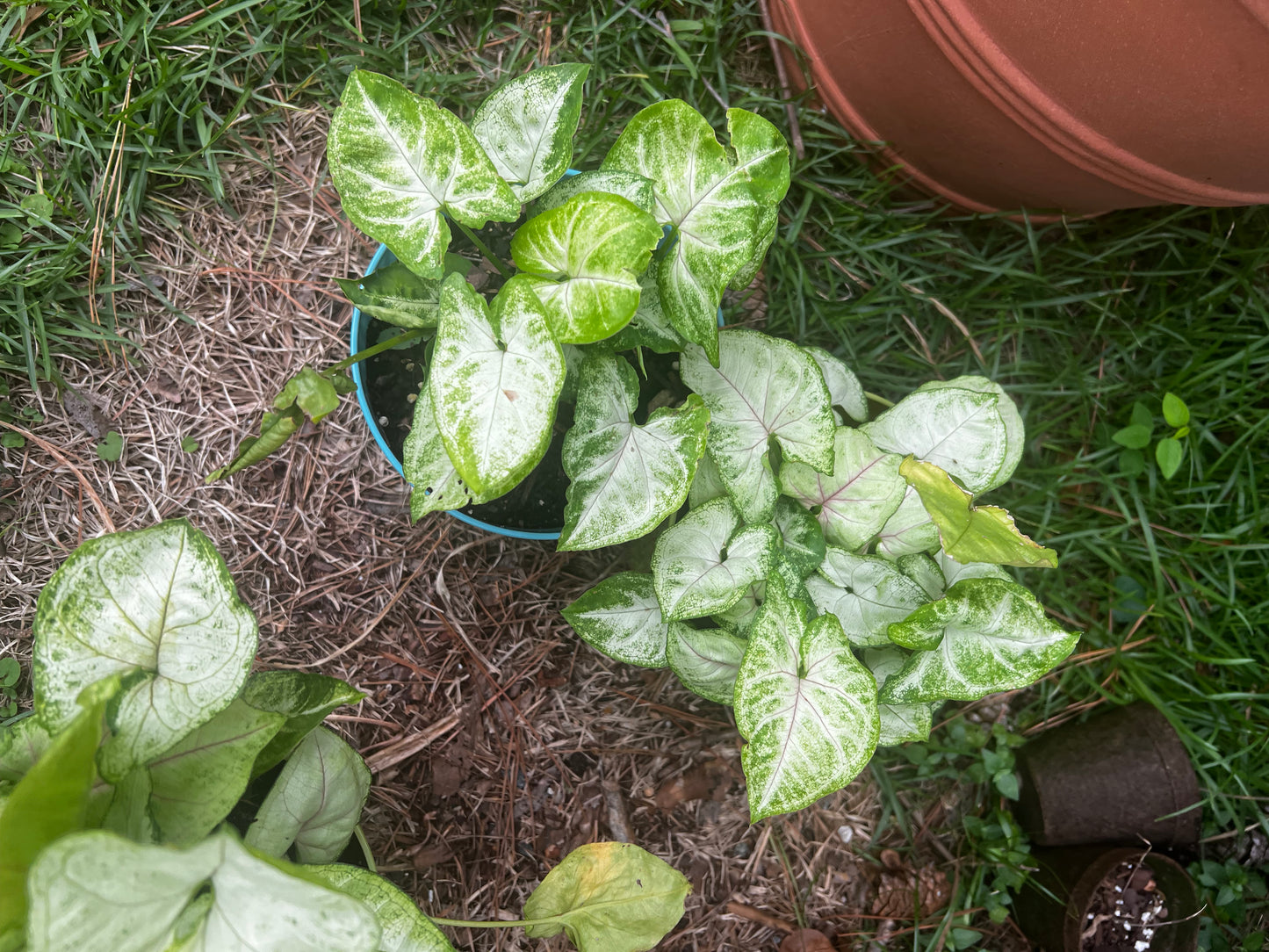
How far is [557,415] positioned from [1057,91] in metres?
0.68

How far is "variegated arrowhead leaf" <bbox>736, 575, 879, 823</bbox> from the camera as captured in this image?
75 cm

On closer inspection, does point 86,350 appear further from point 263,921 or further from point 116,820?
point 263,921

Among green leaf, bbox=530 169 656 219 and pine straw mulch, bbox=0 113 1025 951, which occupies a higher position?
green leaf, bbox=530 169 656 219

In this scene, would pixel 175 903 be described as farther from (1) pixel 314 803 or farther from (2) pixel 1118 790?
(2) pixel 1118 790

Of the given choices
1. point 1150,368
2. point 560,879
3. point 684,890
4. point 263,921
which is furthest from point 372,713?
point 1150,368

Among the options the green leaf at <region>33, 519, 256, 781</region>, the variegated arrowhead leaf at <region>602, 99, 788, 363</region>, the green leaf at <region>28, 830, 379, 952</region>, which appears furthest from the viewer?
the variegated arrowhead leaf at <region>602, 99, 788, 363</region>

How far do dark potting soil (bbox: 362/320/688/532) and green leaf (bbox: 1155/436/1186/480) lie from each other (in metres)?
0.83

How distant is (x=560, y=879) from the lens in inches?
32.5

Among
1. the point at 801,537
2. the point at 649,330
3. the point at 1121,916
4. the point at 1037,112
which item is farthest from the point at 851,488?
the point at 1121,916

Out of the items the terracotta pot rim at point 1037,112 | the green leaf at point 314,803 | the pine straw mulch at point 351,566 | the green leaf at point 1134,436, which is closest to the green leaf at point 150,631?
the green leaf at point 314,803

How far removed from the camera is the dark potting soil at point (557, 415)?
3.32ft

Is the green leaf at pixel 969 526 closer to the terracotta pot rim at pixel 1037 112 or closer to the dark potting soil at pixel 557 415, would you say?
the dark potting soil at pixel 557 415

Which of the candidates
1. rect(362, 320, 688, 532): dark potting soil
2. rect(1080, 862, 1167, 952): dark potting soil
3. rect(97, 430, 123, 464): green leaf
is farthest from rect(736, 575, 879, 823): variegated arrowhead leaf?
rect(97, 430, 123, 464): green leaf

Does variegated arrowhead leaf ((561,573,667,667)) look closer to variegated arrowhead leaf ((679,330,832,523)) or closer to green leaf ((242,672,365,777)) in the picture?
variegated arrowhead leaf ((679,330,832,523))
